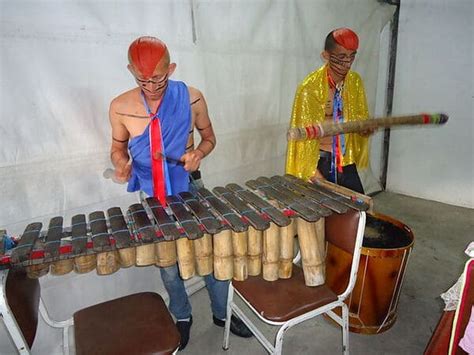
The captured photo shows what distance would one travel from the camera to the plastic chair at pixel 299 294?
1506mm

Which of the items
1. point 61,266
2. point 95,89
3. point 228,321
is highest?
point 95,89

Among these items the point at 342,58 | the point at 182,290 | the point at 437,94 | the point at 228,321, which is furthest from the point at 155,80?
the point at 437,94

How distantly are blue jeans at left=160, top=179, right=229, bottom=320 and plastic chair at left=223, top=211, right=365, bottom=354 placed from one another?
34 cm

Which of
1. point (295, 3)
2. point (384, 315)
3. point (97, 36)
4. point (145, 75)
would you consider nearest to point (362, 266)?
point (384, 315)

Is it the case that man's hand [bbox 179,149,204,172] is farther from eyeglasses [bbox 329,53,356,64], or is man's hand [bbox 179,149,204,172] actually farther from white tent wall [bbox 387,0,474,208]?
white tent wall [bbox 387,0,474,208]

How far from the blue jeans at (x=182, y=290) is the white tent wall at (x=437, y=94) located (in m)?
3.34

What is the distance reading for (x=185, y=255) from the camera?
1.43m

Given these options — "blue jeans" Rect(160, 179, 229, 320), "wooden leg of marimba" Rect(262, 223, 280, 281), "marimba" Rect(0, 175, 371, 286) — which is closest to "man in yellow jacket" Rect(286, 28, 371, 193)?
"marimba" Rect(0, 175, 371, 286)

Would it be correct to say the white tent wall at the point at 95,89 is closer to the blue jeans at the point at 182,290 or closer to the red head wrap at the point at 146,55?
the blue jeans at the point at 182,290

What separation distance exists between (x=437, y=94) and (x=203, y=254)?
12.5 ft

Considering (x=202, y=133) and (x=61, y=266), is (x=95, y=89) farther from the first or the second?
(x=61, y=266)

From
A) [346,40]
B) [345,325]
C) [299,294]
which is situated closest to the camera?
[299,294]

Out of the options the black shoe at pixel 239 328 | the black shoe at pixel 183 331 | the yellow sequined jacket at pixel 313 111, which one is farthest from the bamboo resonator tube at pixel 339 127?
the black shoe at pixel 183 331

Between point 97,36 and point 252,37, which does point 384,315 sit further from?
point 97,36
